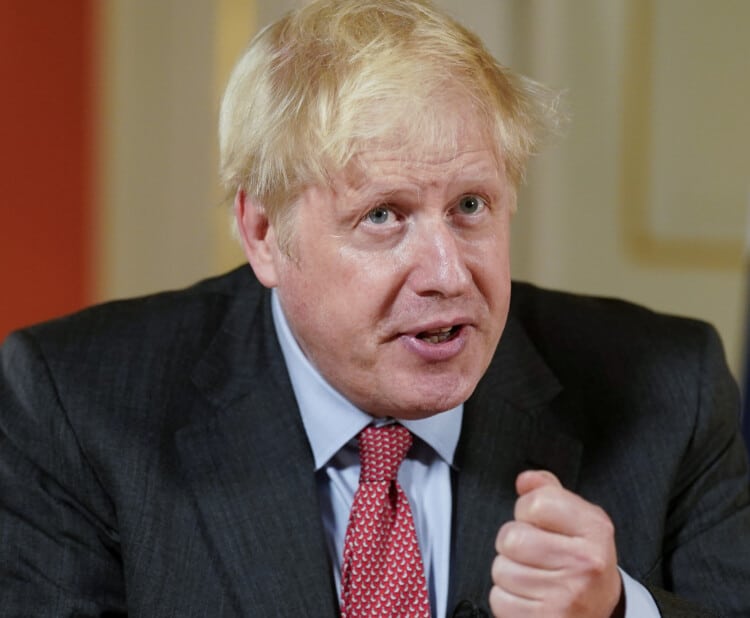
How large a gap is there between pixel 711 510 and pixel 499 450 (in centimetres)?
29

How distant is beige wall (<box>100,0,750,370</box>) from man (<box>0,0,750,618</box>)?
4.94ft

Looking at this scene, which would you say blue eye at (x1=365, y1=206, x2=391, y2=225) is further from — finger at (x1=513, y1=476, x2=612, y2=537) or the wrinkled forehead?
finger at (x1=513, y1=476, x2=612, y2=537)

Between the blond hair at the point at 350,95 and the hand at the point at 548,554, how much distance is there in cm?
42

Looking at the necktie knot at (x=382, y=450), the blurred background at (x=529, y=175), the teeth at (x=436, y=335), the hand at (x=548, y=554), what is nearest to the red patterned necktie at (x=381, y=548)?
the necktie knot at (x=382, y=450)

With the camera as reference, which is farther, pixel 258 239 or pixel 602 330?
pixel 602 330

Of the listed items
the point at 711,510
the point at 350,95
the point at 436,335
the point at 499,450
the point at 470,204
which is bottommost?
the point at 711,510

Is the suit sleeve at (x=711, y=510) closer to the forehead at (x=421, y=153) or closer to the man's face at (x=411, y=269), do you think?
the man's face at (x=411, y=269)

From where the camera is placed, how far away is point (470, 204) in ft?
4.85

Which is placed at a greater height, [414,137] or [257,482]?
[414,137]

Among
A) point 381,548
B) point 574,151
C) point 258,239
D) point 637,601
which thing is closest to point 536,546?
point 637,601

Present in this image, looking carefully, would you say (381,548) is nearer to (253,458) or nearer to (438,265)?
(253,458)

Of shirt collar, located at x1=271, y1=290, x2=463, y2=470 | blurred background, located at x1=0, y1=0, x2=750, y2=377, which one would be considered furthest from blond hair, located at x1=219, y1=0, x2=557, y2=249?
blurred background, located at x1=0, y1=0, x2=750, y2=377

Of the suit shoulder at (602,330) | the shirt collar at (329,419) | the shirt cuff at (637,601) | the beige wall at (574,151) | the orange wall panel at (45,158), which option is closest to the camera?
the shirt cuff at (637,601)

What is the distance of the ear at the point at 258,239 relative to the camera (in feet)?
5.20
